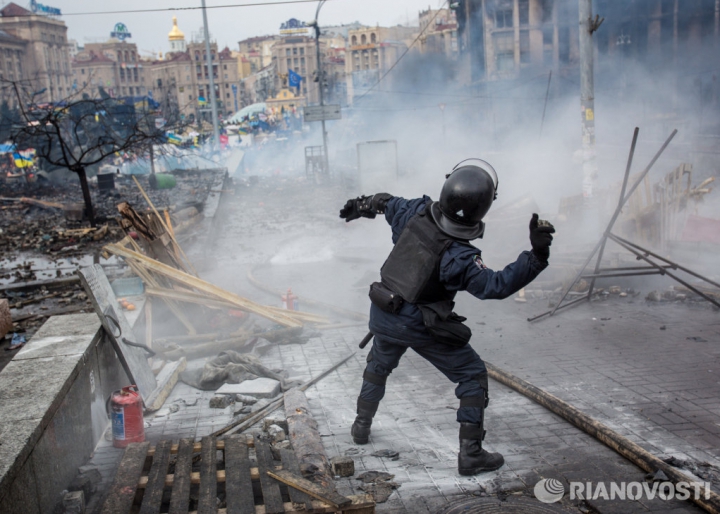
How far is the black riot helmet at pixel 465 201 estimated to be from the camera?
3.62 m

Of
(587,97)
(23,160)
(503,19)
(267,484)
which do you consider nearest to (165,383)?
(267,484)

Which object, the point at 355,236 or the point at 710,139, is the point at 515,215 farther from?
the point at 710,139

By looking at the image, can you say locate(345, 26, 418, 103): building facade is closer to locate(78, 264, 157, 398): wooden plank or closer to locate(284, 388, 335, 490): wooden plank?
locate(78, 264, 157, 398): wooden plank

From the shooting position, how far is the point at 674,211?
9898 millimetres

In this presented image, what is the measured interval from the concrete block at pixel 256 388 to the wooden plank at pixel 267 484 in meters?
1.23

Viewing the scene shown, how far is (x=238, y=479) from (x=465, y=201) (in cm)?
195

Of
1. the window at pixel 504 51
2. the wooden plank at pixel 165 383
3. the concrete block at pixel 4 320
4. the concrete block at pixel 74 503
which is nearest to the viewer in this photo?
the concrete block at pixel 74 503

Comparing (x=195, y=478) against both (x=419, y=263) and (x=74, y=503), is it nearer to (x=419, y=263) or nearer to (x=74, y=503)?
(x=74, y=503)

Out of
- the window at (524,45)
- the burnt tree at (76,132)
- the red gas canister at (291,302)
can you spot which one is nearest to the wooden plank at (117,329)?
the red gas canister at (291,302)

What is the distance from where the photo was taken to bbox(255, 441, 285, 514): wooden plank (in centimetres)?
302

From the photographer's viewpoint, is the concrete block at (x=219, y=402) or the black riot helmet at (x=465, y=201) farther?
the concrete block at (x=219, y=402)

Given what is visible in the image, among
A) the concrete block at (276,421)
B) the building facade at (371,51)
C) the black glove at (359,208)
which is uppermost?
the building facade at (371,51)

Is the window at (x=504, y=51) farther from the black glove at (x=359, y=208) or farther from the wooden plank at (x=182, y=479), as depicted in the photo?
the wooden plank at (x=182, y=479)

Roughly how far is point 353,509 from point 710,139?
18.6m
